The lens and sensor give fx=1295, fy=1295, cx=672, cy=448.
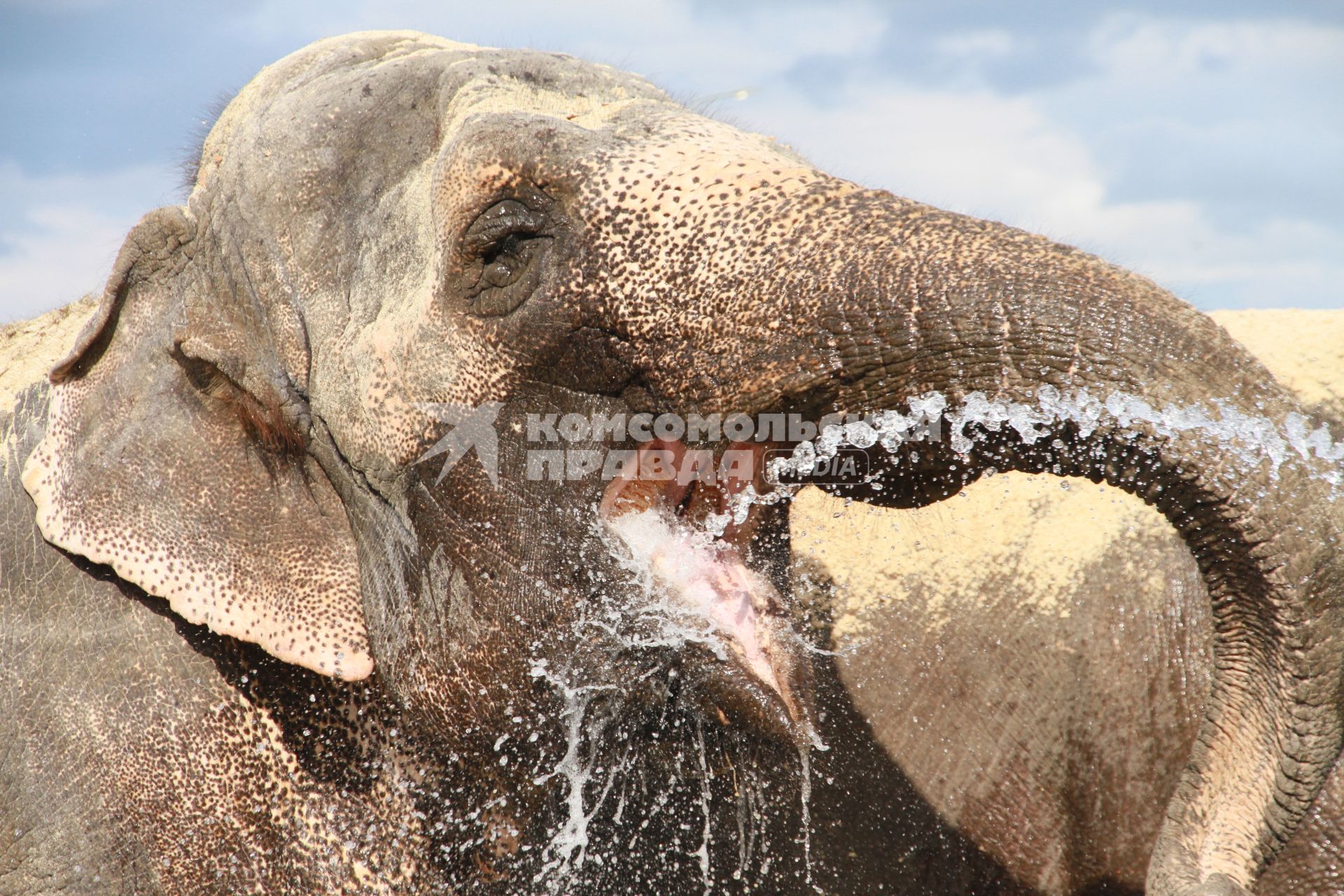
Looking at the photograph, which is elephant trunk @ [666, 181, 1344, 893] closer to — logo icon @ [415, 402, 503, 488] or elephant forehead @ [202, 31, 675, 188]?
logo icon @ [415, 402, 503, 488]

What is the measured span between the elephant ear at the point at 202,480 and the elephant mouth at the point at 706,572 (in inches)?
22.0

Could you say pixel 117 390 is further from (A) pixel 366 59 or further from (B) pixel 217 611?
(A) pixel 366 59

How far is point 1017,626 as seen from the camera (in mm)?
2674

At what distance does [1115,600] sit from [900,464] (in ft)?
3.31

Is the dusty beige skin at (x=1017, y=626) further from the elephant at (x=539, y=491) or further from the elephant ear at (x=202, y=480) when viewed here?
the elephant ear at (x=202, y=480)

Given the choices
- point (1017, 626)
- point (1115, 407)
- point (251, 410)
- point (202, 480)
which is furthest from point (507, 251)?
point (1017, 626)

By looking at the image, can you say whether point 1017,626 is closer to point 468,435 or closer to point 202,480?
point 468,435

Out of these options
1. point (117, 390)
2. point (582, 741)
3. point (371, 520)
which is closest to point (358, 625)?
point (371, 520)

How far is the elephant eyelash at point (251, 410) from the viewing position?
91.0 inches

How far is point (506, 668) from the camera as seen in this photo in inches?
87.6

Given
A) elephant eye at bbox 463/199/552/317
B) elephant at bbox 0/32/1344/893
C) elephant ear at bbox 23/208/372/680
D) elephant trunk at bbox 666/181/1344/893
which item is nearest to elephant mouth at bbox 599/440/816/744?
elephant at bbox 0/32/1344/893

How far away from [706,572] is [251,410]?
87 centimetres

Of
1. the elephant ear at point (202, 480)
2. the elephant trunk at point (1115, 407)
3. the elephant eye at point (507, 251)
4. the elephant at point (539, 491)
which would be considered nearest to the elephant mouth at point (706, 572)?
the elephant at point (539, 491)

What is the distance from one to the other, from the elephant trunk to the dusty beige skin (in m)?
0.85
